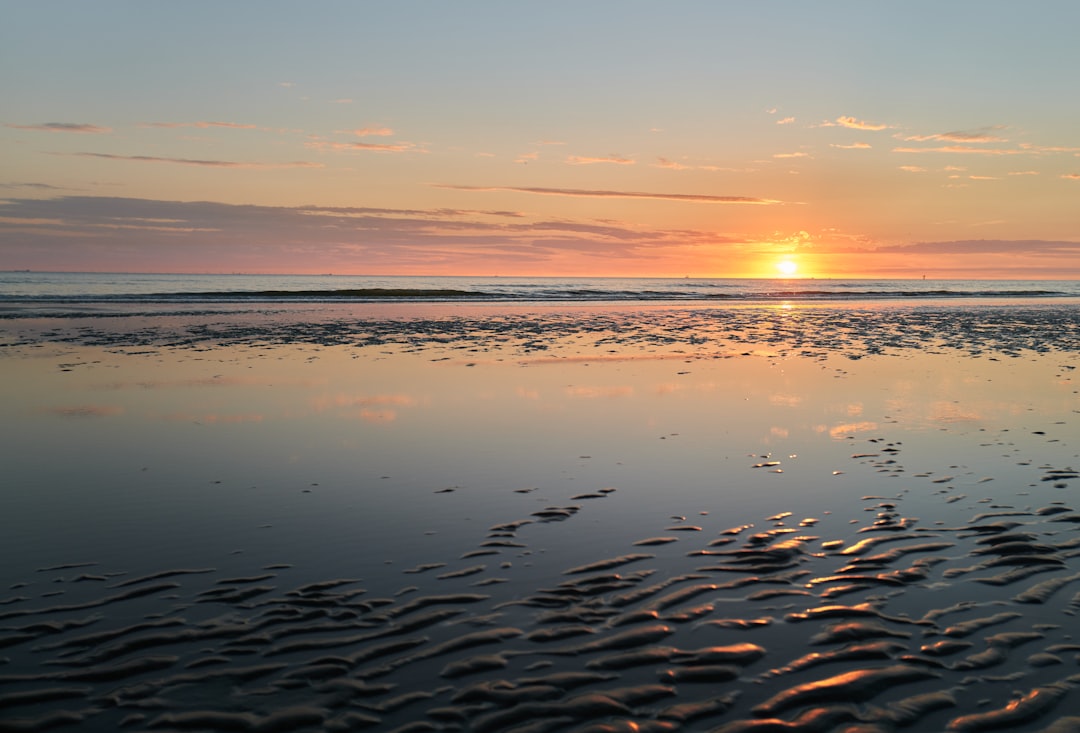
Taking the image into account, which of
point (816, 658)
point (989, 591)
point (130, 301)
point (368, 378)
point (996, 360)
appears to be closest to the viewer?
point (816, 658)

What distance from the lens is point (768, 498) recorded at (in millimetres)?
9258

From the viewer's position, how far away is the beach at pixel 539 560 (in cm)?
479

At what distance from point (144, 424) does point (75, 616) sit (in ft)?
28.1

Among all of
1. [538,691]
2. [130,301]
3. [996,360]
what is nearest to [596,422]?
[538,691]

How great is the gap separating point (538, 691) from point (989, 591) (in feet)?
13.9

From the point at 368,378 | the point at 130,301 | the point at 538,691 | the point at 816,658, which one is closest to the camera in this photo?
the point at 538,691

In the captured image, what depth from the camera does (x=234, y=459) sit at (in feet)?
36.8

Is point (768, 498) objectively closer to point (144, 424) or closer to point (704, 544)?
point (704, 544)

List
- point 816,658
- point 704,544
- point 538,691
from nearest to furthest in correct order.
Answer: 1. point 538,691
2. point 816,658
3. point 704,544

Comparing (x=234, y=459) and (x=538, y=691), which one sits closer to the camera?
(x=538, y=691)

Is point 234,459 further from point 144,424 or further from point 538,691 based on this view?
point 538,691

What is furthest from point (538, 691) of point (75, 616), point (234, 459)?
point (234, 459)

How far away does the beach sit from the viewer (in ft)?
15.7

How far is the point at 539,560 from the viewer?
7199 millimetres
